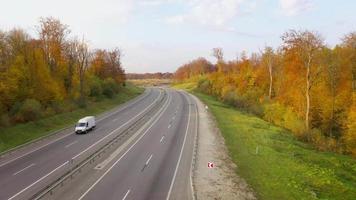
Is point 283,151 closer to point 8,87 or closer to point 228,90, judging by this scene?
point 8,87

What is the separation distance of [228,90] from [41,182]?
7191cm

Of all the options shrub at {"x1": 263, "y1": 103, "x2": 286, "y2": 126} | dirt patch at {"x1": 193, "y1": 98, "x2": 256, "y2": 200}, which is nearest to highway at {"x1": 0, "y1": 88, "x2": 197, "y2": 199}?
dirt patch at {"x1": 193, "y1": 98, "x2": 256, "y2": 200}

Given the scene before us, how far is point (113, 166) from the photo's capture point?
31656 millimetres

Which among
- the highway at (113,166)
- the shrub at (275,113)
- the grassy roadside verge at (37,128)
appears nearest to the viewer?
the highway at (113,166)

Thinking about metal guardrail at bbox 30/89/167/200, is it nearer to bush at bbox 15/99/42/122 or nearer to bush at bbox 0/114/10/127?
bush at bbox 0/114/10/127

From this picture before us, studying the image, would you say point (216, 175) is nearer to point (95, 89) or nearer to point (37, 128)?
point (37, 128)

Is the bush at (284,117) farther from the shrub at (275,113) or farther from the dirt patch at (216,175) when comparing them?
the dirt patch at (216,175)

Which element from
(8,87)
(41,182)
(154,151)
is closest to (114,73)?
(8,87)

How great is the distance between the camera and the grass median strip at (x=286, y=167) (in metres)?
27.5

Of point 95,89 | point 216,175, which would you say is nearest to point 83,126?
point 216,175

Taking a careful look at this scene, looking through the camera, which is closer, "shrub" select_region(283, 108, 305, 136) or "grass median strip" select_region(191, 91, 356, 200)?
"grass median strip" select_region(191, 91, 356, 200)

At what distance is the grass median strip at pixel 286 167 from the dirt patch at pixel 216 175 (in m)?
0.82

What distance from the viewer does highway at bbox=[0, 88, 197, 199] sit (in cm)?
2533

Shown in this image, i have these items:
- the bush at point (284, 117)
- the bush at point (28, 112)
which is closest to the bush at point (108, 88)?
the bush at point (284, 117)
